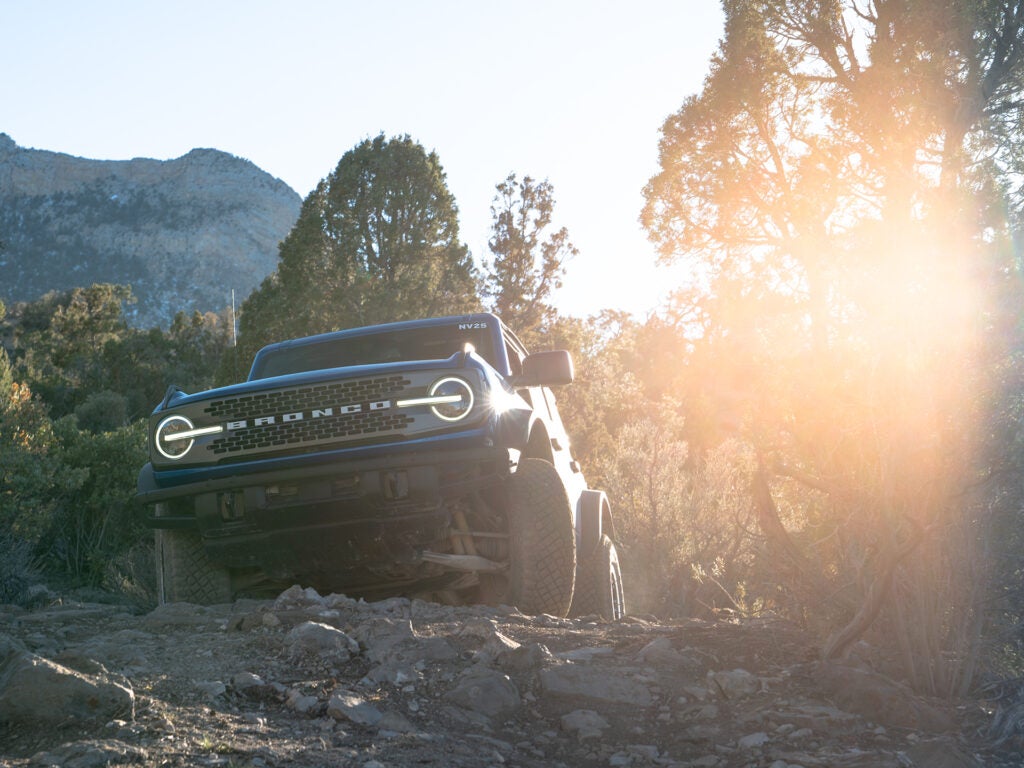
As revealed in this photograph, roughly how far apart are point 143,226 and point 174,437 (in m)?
111

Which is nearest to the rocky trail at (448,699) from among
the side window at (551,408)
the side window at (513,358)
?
the side window at (513,358)

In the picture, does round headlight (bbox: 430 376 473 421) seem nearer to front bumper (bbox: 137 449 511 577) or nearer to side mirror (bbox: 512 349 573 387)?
front bumper (bbox: 137 449 511 577)

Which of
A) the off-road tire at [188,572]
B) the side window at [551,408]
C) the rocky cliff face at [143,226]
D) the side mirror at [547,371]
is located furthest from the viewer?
the rocky cliff face at [143,226]

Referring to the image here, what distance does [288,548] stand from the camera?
4914 millimetres

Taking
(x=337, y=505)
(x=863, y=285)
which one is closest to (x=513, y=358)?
(x=337, y=505)

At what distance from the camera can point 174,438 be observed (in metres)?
5.00

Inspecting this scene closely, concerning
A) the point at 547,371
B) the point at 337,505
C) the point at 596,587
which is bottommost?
the point at 596,587

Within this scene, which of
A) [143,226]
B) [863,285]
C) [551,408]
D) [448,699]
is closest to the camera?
[448,699]

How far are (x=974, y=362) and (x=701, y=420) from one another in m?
15.3

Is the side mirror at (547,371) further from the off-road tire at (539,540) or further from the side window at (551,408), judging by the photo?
the side window at (551,408)

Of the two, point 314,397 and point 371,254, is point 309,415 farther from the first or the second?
point 371,254

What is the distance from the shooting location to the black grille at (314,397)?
4797mm

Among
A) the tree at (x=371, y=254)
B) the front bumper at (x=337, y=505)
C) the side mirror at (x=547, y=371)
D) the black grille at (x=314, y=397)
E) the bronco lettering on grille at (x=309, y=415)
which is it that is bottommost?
the front bumper at (x=337, y=505)

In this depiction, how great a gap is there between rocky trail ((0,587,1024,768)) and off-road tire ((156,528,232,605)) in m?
0.64
